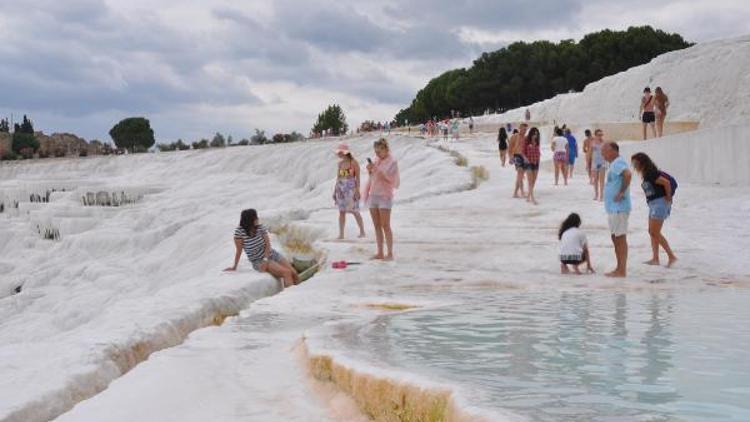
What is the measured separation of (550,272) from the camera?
958cm

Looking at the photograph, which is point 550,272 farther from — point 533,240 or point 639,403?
point 639,403

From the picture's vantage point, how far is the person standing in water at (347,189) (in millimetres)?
11844

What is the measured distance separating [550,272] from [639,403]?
613 cm

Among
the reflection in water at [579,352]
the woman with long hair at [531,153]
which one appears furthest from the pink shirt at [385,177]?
the woman with long hair at [531,153]

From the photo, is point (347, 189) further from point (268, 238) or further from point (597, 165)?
point (597, 165)

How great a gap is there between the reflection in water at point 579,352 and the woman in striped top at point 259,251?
300cm

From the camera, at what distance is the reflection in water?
3535 millimetres

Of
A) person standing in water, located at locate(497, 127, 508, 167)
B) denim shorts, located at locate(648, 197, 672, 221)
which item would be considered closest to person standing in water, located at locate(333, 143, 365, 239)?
denim shorts, located at locate(648, 197, 672, 221)

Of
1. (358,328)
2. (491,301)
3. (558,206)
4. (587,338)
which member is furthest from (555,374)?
(558,206)

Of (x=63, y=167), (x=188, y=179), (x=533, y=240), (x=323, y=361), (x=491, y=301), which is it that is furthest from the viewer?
(x=63, y=167)

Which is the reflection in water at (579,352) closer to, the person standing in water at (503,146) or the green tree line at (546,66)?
the person standing in water at (503,146)

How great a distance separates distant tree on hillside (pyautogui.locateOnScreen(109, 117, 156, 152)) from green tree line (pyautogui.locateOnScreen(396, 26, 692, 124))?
43.9 m

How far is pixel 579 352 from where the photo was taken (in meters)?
4.69

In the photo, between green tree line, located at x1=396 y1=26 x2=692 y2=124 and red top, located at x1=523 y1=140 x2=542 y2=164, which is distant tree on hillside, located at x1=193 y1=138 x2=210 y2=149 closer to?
green tree line, located at x1=396 y1=26 x2=692 y2=124
